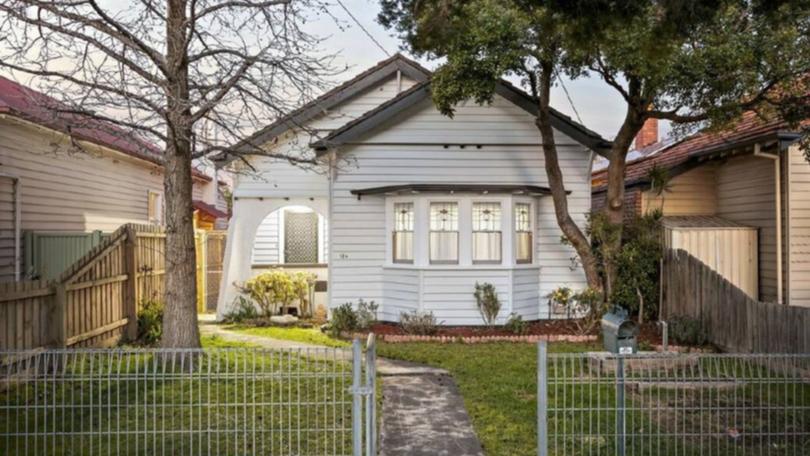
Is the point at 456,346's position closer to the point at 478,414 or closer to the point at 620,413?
the point at 478,414

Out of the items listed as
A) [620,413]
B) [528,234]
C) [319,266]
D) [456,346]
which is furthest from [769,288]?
[319,266]

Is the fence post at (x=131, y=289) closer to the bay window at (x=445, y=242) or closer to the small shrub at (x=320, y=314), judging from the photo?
the small shrub at (x=320, y=314)

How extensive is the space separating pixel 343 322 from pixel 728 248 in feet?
26.1

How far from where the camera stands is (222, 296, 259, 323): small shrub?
13648mm

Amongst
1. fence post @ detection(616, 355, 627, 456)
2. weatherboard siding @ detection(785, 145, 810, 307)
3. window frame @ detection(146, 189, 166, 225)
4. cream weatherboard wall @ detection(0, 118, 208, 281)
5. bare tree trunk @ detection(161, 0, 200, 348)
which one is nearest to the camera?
fence post @ detection(616, 355, 627, 456)

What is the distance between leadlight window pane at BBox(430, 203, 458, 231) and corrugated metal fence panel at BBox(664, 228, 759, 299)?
4371 millimetres

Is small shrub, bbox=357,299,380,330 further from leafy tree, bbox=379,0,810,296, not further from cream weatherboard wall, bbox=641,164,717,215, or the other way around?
cream weatherboard wall, bbox=641,164,717,215

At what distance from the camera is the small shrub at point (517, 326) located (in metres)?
11.6

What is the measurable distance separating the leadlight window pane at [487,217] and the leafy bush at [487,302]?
1176mm

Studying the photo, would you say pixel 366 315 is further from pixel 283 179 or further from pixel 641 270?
pixel 641 270

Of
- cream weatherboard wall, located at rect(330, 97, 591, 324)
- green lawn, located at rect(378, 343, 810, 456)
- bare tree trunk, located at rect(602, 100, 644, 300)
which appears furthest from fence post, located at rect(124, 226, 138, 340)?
bare tree trunk, located at rect(602, 100, 644, 300)

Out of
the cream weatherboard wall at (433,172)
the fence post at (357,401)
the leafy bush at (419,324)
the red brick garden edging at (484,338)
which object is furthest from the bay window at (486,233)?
the fence post at (357,401)

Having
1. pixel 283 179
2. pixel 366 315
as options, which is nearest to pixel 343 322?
pixel 366 315

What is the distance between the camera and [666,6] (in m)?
5.62
